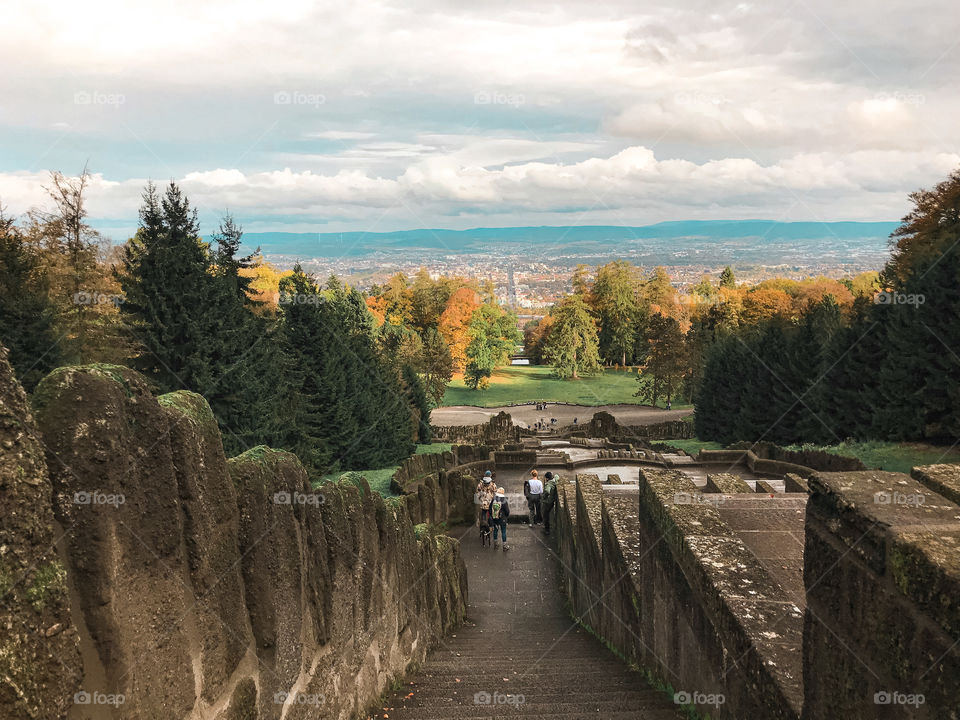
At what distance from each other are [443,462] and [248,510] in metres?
24.2

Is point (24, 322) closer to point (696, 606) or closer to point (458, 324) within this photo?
point (696, 606)

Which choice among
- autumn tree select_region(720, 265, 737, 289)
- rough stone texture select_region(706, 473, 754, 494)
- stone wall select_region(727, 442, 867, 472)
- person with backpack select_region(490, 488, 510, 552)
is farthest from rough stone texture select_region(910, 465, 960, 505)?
autumn tree select_region(720, 265, 737, 289)

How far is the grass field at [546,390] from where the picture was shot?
234 feet

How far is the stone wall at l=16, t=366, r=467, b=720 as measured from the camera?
2.53m

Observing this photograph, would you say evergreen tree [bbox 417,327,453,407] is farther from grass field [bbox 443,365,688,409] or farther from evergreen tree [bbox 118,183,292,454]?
evergreen tree [bbox 118,183,292,454]

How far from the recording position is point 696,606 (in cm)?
516

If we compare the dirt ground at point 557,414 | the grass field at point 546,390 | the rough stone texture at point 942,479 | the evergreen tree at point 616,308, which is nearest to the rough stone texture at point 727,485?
the rough stone texture at point 942,479

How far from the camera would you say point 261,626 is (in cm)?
380

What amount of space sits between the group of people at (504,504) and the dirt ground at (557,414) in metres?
35.8

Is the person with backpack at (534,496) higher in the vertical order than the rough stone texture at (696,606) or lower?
lower

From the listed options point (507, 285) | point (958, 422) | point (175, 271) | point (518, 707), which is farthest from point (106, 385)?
point (507, 285)

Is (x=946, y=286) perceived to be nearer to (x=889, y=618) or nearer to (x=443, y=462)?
(x=443, y=462)

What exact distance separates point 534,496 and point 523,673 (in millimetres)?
11613

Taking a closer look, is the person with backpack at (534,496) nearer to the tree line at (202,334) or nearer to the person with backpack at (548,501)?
the person with backpack at (548,501)
